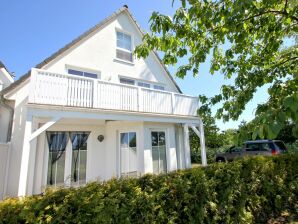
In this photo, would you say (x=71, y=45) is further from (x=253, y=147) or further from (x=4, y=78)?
(x=253, y=147)

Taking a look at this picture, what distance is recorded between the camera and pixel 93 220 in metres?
3.29

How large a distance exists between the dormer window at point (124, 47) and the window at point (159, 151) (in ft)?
16.6

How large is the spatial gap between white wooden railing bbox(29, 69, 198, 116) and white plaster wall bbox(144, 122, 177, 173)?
3.53 feet

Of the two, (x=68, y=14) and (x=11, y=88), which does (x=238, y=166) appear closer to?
(x=11, y=88)

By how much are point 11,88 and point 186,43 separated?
8028 mm

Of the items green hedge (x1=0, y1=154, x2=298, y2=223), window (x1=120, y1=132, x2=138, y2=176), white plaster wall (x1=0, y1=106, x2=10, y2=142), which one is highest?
white plaster wall (x1=0, y1=106, x2=10, y2=142)

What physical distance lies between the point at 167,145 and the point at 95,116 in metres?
5.15

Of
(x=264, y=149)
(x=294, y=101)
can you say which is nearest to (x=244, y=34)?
(x=294, y=101)

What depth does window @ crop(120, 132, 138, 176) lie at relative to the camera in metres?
11.2

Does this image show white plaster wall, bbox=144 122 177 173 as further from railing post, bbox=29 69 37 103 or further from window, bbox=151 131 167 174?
railing post, bbox=29 69 37 103

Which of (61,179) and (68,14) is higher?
(68,14)

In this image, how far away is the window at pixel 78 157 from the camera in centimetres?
1026

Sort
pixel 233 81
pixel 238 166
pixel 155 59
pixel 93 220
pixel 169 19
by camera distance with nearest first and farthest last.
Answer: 1. pixel 93 220
2. pixel 169 19
3. pixel 238 166
4. pixel 233 81
5. pixel 155 59

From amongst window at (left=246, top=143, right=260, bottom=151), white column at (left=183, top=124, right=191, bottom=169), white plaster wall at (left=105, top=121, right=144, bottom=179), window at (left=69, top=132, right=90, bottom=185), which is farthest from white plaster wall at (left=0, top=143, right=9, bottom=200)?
window at (left=246, top=143, right=260, bottom=151)
